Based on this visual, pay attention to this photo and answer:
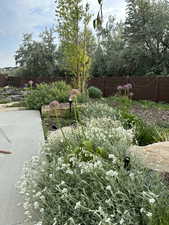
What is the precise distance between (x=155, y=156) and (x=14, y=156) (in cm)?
203

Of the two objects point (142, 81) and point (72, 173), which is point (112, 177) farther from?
point (142, 81)

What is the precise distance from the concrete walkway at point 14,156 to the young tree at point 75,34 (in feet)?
13.4

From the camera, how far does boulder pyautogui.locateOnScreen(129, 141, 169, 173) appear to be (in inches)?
87.2

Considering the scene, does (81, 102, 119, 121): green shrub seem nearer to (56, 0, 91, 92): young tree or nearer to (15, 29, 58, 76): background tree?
(56, 0, 91, 92): young tree

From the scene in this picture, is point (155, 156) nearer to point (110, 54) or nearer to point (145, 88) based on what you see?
point (145, 88)

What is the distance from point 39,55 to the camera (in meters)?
19.1

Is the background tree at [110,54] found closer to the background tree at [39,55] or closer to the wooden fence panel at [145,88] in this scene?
the wooden fence panel at [145,88]

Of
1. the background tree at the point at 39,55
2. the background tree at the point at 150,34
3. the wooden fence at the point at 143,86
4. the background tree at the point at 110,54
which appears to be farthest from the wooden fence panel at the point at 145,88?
the background tree at the point at 39,55

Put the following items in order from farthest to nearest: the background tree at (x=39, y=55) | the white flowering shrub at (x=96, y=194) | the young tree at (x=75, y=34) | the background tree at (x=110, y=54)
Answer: the background tree at (x=39, y=55), the background tree at (x=110, y=54), the young tree at (x=75, y=34), the white flowering shrub at (x=96, y=194)

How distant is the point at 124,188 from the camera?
1.71 metres

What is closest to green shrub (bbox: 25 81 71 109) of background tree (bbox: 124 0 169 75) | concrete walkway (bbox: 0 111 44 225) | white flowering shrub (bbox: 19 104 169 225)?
concrete walkway (bbox: 0 111 44 225)

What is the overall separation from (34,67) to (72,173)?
18.4 metres

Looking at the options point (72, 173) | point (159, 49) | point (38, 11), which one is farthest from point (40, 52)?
point (72, 173)

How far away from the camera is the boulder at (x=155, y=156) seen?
2214 mm
